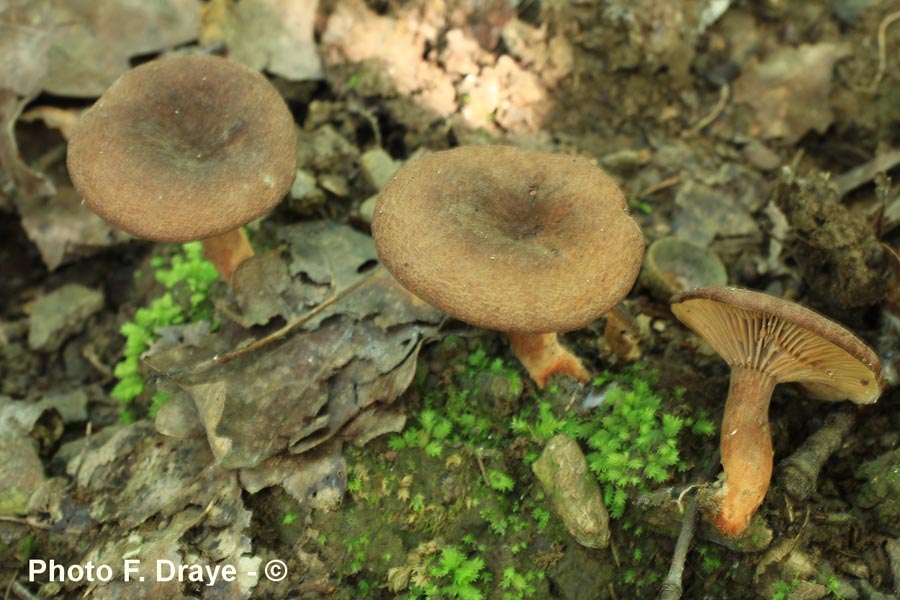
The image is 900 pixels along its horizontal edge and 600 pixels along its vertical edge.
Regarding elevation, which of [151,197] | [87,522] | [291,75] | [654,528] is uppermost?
[151,197]

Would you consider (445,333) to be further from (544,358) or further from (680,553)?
(680,553)

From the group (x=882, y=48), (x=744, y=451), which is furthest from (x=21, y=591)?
(x=882, y=48)

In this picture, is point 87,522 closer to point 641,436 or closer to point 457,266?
point 457,266

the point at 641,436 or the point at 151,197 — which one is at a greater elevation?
the point at 151,197

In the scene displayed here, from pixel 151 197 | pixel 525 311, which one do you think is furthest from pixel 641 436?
pixel 151 197

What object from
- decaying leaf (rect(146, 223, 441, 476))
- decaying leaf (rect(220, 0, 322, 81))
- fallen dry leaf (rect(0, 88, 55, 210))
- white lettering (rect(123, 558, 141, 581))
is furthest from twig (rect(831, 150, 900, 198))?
fallen dry leaf (rect(0, 88, 55, 210))

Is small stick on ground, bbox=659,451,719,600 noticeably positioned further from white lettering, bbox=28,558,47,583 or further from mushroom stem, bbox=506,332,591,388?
white lettering, bbox=28,558,47,583
